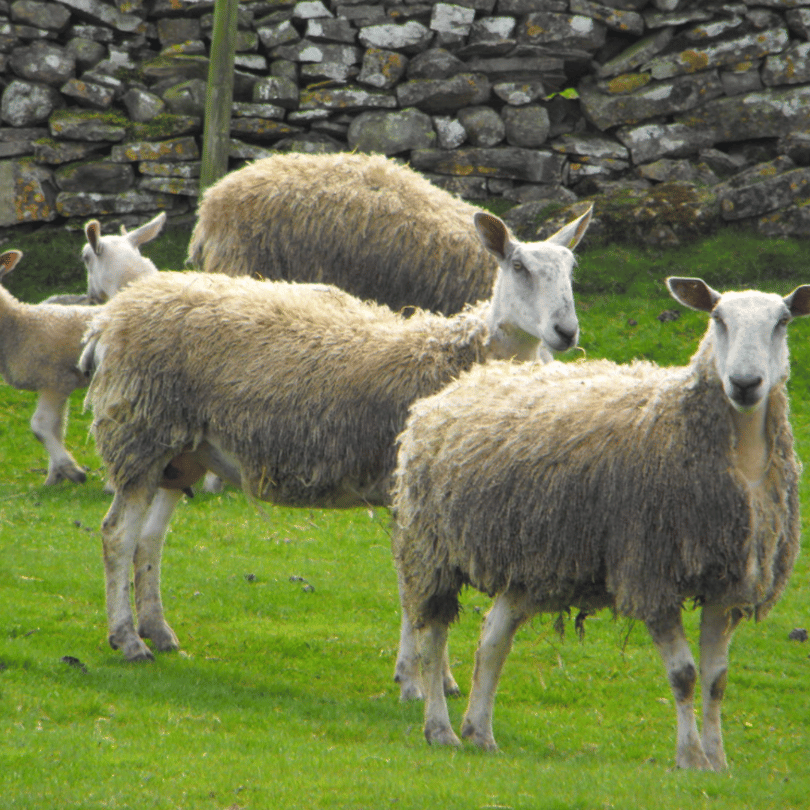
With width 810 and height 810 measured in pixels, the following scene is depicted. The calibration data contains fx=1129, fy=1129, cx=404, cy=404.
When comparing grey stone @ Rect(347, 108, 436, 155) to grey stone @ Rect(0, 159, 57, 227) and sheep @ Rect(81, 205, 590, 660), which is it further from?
sheep @ Rect(81, 205, 590, 660)

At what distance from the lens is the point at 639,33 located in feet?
56.4

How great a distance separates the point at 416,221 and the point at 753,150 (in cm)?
916

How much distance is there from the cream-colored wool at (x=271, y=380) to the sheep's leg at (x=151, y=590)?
20.1 inches

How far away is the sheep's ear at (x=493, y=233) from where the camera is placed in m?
6.94

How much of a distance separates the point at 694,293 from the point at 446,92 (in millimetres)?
11827

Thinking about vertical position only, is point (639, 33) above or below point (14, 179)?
above

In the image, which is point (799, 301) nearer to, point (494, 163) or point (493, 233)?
point (493, 233)

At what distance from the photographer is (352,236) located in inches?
361

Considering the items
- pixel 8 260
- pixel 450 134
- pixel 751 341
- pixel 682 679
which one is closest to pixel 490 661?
pixel 682 679

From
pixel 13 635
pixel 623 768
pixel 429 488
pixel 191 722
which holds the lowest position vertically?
Result: pixel 13 635

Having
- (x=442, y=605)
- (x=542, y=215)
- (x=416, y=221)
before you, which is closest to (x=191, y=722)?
(x=442, y=605)

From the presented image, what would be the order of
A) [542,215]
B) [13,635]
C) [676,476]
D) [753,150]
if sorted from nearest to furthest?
[676,476]
[13,635]
[542,215]
[753,150]

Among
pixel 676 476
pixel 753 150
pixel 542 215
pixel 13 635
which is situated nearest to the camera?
pixel 676 476

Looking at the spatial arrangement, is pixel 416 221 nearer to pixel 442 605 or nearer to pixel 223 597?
pixel 223 597
